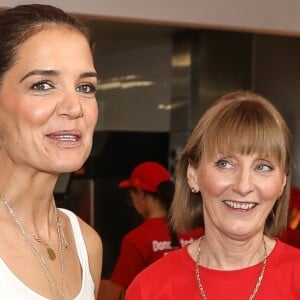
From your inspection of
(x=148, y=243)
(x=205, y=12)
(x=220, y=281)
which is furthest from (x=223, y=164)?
(x=205, y=12)

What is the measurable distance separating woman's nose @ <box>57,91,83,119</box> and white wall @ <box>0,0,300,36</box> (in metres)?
1.71

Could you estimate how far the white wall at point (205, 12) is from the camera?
10.6 ft

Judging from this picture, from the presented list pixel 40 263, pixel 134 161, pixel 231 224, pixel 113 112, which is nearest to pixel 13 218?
pixel 40 263

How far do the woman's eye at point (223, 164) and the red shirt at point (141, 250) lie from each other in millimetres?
1716

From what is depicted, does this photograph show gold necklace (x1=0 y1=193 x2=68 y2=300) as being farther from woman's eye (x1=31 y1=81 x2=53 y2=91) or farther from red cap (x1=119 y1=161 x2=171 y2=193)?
red cap (x1=119 y1=161 x2=171 y2=193)

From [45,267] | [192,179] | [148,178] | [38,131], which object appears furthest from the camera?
[148,178]

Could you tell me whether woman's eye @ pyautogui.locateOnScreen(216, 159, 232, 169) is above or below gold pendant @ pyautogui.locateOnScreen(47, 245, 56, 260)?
above

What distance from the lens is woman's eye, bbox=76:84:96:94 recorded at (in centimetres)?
148

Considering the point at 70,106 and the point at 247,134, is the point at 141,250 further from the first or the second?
the point at 70,106

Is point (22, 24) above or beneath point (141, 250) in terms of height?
above

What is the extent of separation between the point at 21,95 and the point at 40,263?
39 cm

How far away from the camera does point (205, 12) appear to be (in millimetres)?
3537

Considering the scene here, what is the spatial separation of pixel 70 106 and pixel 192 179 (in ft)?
1.76

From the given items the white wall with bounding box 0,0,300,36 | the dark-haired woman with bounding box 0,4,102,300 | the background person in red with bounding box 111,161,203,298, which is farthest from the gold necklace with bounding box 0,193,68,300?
the background person in red with bounding box 111,161,203,298
